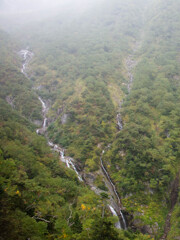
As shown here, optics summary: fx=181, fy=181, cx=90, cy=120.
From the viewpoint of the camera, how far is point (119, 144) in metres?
40.1

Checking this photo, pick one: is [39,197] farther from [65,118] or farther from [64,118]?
[64,118]

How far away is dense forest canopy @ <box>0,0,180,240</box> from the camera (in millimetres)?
19703

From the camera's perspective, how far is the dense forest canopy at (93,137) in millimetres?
19703

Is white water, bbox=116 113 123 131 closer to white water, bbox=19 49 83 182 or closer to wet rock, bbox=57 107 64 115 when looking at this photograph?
white water, bbox=19 49 83 182

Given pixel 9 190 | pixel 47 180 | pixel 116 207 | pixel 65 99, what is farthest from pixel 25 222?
pixel 65 99

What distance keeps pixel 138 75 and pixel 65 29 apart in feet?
266

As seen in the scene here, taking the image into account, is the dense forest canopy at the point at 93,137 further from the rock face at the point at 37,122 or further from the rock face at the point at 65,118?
the rock face at the point at 37,122

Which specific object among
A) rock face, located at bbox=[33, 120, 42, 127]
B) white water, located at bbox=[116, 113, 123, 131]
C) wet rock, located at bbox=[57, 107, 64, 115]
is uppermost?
wet rock, located at bbox=[57, 107, 64, 115]

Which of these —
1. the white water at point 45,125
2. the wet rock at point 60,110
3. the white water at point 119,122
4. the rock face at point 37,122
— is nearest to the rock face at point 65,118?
the wet rock at point 60,110

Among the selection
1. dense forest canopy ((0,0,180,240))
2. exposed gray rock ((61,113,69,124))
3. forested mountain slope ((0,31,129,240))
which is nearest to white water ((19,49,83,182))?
dense forest canopy ((0,0,180,240))

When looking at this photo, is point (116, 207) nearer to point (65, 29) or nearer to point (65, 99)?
point (65, 99)

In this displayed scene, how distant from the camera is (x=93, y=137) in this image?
4375cm

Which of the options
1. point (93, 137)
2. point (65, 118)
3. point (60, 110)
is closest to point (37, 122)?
point (60, 110)

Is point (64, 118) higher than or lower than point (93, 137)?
higher
